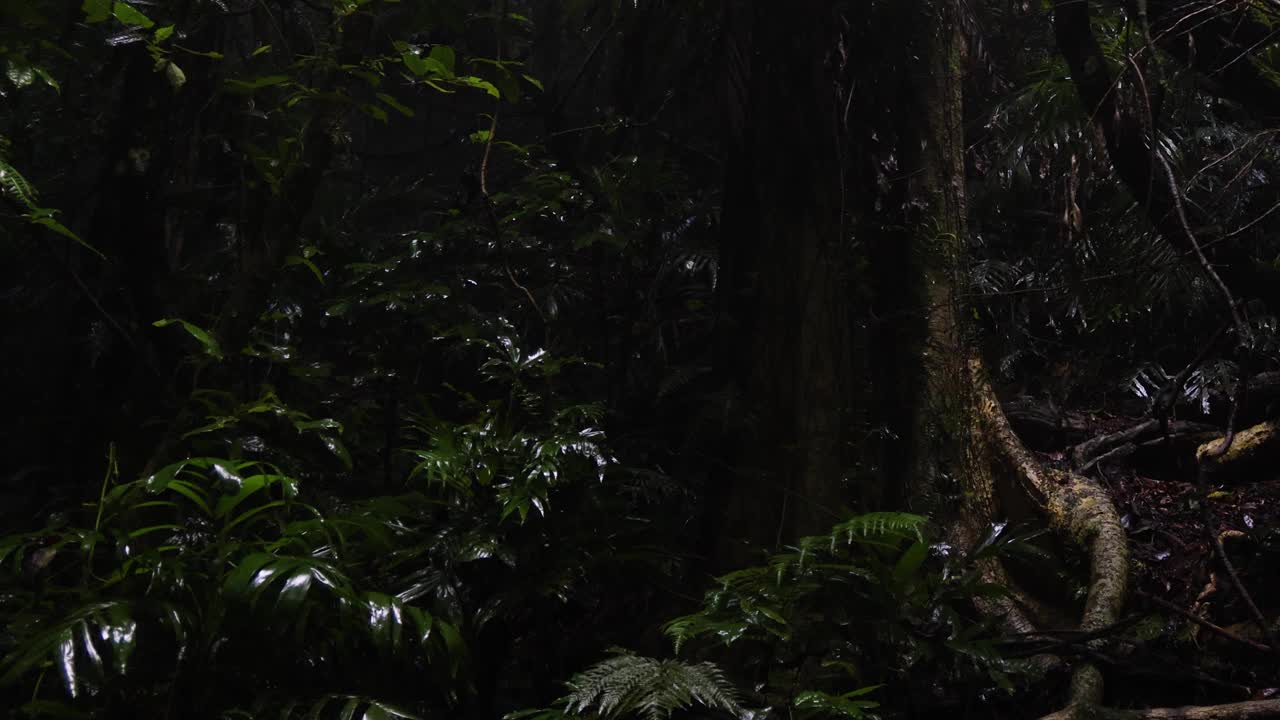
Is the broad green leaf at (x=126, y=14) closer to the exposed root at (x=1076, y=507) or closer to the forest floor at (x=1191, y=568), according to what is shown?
the exposed root at (x=1076, y=507)

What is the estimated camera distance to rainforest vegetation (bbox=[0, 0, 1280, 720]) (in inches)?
81.7

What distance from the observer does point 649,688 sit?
1.83m

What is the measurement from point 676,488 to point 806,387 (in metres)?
0.53

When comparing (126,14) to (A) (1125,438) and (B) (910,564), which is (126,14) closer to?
(B) (910,564)

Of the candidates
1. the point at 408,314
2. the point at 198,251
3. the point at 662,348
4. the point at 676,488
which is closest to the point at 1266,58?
the point at 662,348

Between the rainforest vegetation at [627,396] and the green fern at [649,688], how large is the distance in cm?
1

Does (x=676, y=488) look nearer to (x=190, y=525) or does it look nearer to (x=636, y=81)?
(x=190, y=525)

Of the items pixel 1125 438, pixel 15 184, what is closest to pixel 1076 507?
pixel 1125 438

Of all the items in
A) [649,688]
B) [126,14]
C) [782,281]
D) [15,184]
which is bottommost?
→ [649,688]

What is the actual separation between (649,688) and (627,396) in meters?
1.81

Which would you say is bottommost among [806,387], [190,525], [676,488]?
[190,525]

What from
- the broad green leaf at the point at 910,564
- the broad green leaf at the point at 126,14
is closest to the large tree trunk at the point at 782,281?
the broad green leaf at the point at 910,564

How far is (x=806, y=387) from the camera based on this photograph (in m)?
2.93

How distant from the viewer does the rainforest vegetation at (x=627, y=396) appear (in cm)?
208
